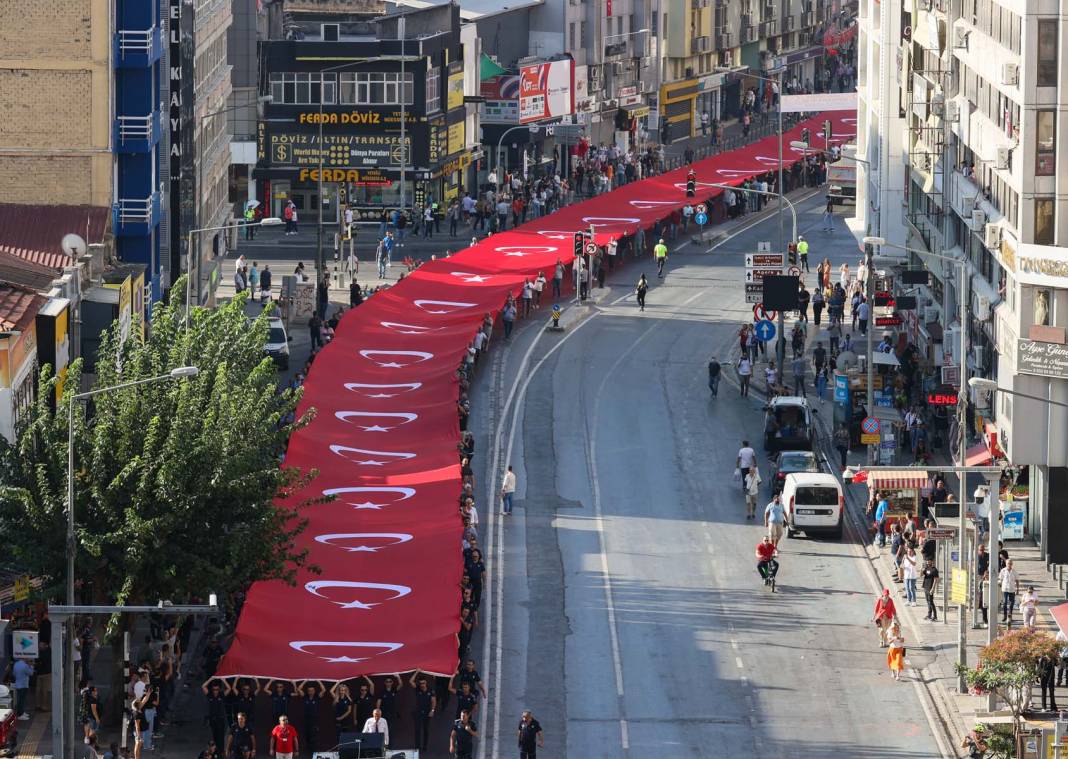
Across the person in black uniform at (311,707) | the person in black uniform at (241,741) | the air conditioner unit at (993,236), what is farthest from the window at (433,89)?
the person in black uniform at (241,741)

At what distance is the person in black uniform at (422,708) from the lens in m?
51.0

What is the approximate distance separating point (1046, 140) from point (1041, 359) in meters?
5.92

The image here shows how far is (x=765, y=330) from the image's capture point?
86000 millimetres

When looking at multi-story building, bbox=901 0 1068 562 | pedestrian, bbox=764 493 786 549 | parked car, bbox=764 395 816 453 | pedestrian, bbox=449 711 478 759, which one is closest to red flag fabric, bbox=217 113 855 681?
pedestrian, bbox=449 711 478 759

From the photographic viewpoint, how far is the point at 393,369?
264 ft

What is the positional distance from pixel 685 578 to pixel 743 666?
7187 millimetres

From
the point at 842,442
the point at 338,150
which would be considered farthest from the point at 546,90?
the point at 842,442

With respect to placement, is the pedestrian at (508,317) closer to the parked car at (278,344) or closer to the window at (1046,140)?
the parked car at (278,344)

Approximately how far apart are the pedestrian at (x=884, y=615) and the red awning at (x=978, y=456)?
34.7ft

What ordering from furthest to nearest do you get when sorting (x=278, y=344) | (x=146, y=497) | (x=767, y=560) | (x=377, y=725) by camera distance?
1. (x=278, y=344)
2. (x=767, y=560)
3. (x=146, y=497)
4. (x=377, y=725)

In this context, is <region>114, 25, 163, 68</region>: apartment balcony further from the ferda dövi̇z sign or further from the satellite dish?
the ferda dövi̇z sign

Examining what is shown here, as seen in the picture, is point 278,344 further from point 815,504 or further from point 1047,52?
point 1047,52

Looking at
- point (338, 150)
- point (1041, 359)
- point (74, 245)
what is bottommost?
point (1041, 359)

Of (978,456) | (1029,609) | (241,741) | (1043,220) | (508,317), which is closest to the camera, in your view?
(241,741)
